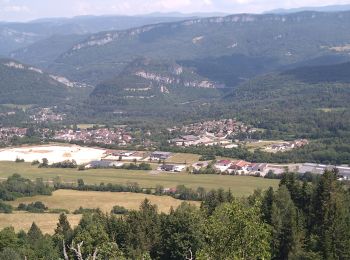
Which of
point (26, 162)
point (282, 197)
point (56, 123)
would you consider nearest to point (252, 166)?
point (26, 162)

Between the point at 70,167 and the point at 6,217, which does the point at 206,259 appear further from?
the point at 70,167

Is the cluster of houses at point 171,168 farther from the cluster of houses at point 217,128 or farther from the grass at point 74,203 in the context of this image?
the cluster of houses at point 217,128

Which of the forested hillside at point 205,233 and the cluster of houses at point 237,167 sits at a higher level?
the forested hillside at point 205,233

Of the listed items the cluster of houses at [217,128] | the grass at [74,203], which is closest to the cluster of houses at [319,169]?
the grass at [74,203]

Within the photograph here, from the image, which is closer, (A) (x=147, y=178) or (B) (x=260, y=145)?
(A) (x=147, y=178)

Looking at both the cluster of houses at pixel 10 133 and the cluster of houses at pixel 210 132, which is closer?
the cluster of houses at pixel 210 132

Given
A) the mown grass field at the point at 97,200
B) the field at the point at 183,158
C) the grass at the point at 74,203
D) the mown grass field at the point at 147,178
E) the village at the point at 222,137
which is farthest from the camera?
the village at the point at 222,137

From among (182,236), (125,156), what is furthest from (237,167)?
(182,236)

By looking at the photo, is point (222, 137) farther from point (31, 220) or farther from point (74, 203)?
point (31, 220)
